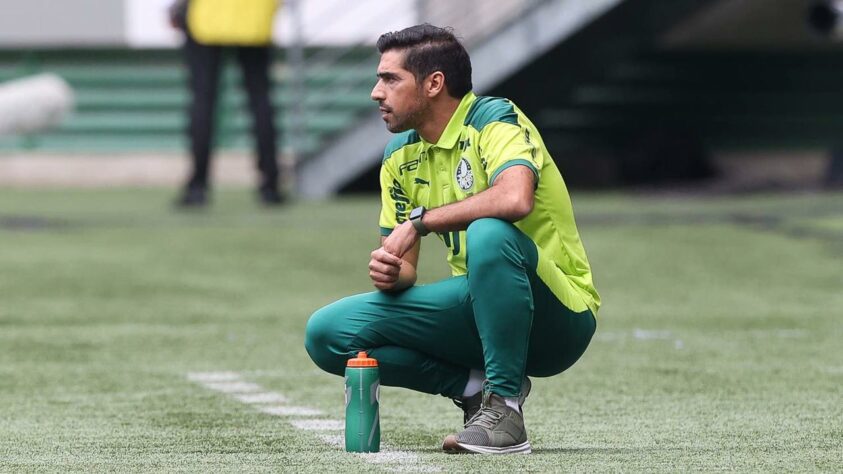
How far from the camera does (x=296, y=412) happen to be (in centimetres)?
604

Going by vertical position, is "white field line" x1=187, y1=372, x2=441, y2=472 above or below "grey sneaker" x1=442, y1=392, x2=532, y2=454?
below

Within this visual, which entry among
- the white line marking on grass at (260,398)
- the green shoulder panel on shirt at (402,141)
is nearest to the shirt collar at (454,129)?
the green shoulder panel on shirt at (402,141)

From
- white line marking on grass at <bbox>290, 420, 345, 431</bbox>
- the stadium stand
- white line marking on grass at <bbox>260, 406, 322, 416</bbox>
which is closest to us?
white line marking on grass at <bbox>290, 420, 345, 431</bbox>

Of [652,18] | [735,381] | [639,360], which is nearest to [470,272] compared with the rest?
[735,381]

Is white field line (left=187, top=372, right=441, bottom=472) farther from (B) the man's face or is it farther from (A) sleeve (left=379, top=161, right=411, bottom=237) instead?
(B) the man's face

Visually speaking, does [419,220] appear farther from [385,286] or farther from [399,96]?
[399,96]

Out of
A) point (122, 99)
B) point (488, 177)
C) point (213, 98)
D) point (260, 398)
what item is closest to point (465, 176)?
point (488, 177)

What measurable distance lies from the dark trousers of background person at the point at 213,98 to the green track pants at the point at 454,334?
856 cm

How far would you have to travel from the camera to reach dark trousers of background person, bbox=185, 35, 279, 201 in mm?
13633

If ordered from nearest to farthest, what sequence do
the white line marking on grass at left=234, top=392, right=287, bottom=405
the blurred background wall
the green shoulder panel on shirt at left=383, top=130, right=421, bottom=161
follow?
the green shoulder panel on shirt at left=383, top=130, right=421, bottom=161 → the white line marking on grass at left=234, top=392, right=287, bottom=405 → the blurred background wall

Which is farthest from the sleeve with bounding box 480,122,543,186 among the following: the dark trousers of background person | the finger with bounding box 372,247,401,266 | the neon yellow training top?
A: the dark trousers of background person

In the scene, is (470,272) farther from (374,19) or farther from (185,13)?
(374,19)

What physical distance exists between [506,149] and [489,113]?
0.52 ft

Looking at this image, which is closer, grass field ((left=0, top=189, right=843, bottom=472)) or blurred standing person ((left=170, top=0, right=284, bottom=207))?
grass field ((left=0, top=189, right=843, bottom=472))
